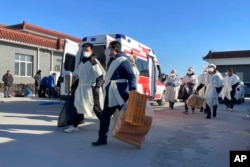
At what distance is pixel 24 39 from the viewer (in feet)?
76.6

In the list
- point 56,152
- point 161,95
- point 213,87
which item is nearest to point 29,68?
point 161,95

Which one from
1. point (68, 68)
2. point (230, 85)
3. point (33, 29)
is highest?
point (33, 29)

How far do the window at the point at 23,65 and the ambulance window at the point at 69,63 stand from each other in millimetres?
11581

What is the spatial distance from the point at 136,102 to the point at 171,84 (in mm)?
9133

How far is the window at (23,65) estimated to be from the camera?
23250mm

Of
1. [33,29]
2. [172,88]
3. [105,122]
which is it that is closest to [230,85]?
[172,88]

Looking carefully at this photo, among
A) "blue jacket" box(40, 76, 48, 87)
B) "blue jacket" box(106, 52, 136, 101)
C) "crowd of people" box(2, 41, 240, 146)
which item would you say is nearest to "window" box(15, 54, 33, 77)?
"blue jacket" box(40, 76, 48, 87)

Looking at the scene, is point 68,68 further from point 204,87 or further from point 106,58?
point 204,87

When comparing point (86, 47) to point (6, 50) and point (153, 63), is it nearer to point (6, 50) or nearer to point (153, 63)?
point (153, 63)

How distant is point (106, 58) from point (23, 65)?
14.8 metres

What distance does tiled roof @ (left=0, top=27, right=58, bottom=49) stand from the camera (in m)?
22.0

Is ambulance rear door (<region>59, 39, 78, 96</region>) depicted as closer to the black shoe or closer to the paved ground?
the paved ground

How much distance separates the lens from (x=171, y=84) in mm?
14945

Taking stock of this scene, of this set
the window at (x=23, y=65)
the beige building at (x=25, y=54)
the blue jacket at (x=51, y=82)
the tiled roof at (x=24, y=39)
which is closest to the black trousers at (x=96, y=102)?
the blue jacket at (x=51, y=82)
